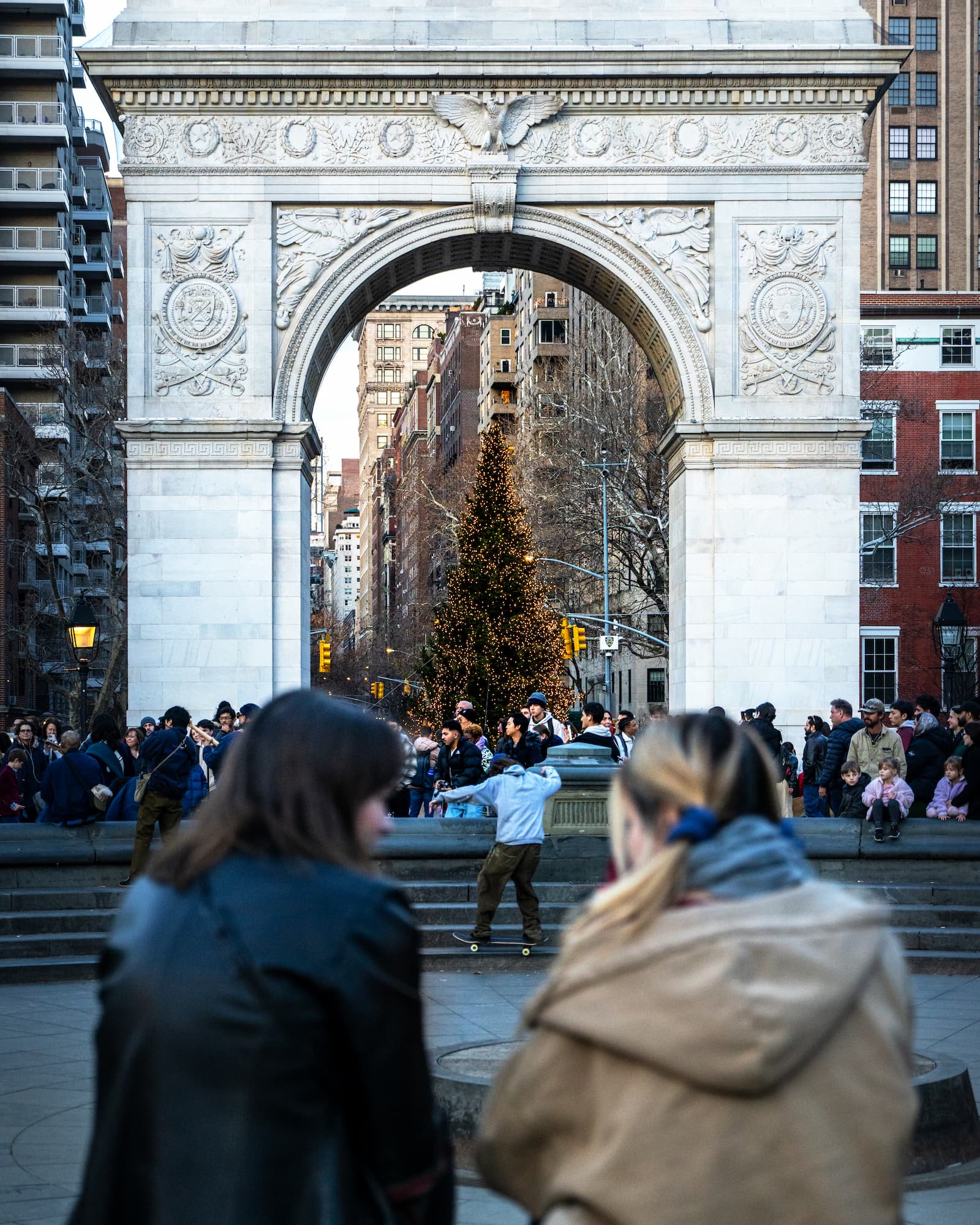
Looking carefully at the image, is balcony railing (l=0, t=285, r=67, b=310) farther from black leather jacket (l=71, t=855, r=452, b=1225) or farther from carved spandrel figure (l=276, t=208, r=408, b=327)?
black leather jacket (l=71, t=855, r=452, b=1225)

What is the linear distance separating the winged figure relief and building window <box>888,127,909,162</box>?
2205 inches

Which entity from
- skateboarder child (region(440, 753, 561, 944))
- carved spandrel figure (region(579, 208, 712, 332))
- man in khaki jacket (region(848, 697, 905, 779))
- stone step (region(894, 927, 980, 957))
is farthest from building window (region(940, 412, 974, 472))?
skateboarder child (region(440, 753, 561, 944))

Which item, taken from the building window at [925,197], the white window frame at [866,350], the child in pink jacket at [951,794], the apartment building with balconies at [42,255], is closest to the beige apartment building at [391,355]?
the building window at [925,197]

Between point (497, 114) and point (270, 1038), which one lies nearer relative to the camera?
point (270, 1038)

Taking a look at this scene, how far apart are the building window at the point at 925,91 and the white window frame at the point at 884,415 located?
34.1 m

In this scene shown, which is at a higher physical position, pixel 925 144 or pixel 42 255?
pixel 925 144

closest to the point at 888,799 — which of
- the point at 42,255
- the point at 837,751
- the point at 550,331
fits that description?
the point at 837,751

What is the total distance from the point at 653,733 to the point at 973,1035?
857cm

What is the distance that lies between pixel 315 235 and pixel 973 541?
94.4 ft

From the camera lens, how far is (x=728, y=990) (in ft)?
8.47

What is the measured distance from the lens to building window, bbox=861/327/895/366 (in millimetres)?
48188

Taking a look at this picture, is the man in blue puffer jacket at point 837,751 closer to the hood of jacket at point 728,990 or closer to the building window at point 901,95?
the hood of jacket at point 728,990

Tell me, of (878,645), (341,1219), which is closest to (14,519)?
(878,645)

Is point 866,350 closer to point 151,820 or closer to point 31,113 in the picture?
point 31,113
